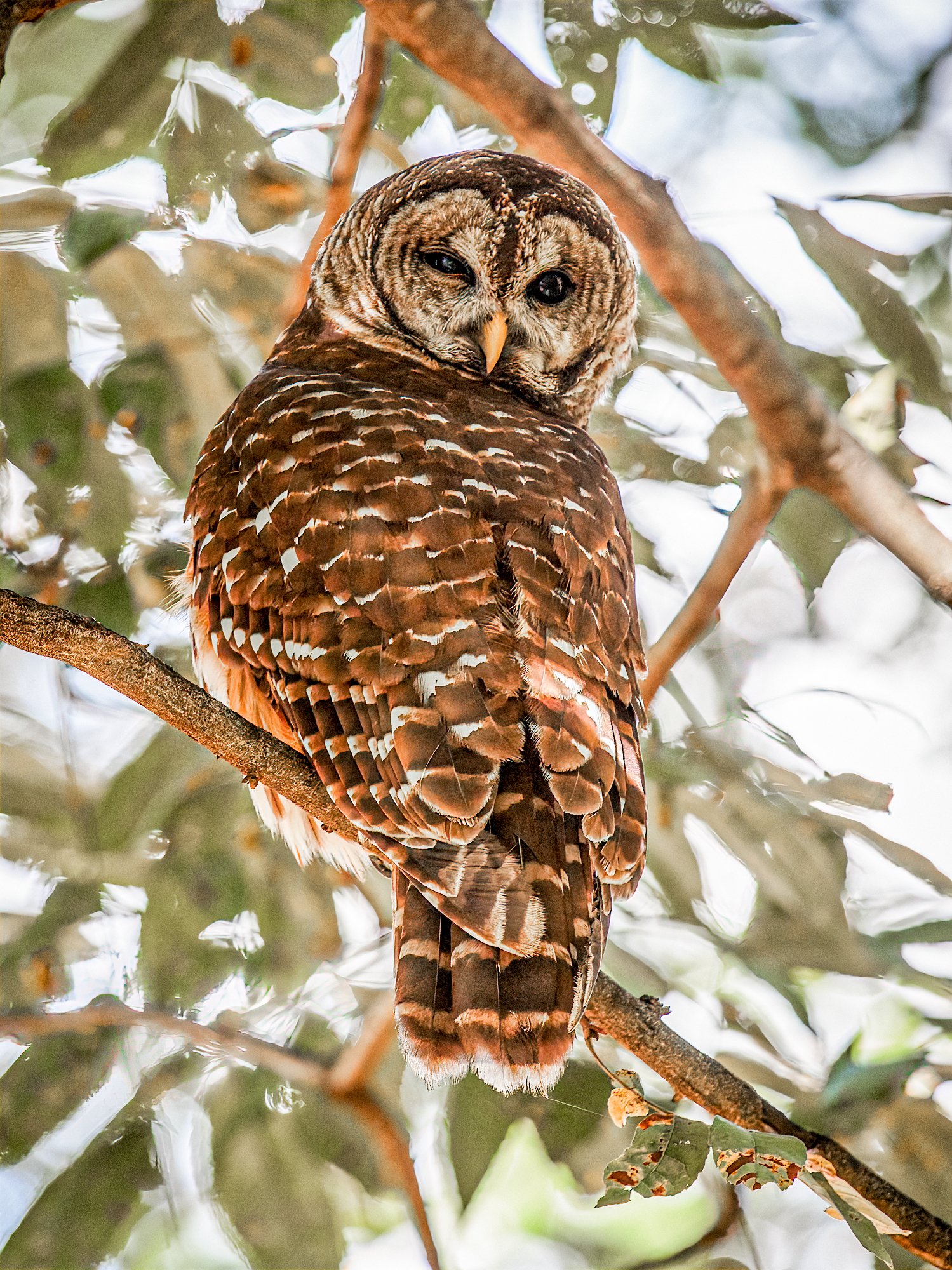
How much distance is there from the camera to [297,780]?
1.52 metres

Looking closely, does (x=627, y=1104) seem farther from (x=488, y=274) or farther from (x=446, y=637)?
(x=488, y=274)

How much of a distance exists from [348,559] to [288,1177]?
4.61 ft

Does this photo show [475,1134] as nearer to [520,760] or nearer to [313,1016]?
[313,1016]

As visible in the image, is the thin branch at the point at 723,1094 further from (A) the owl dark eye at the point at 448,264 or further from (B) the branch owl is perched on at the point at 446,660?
(A) the owl dark eye at the point at 448,264

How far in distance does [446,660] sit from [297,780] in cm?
24

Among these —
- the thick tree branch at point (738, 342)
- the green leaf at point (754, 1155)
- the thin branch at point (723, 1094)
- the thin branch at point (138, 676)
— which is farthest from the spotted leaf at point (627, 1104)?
the thick tree branch at point (738, 342)

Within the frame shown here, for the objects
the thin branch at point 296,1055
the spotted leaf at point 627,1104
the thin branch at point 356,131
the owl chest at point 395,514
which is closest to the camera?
the owl chest at point 395,514

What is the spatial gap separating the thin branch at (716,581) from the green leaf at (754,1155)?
88 cm

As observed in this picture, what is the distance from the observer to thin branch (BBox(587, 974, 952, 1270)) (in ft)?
5.42

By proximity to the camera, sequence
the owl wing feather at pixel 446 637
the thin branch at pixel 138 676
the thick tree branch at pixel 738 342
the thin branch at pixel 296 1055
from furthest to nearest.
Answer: the thin branch at pixel 296 1055, the thick tree branch at pixel 738 342, the owl wing feather at pixel 446 637, the thin branch at pixel 138 676

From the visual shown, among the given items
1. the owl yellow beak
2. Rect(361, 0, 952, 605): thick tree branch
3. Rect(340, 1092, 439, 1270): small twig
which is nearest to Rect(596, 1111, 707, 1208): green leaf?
Rect(340, 1092, 439, 1270): small twig

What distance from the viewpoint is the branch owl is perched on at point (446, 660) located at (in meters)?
1.36

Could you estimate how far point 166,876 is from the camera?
2549mm

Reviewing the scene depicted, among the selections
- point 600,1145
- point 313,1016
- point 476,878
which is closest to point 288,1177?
point 313,1016
